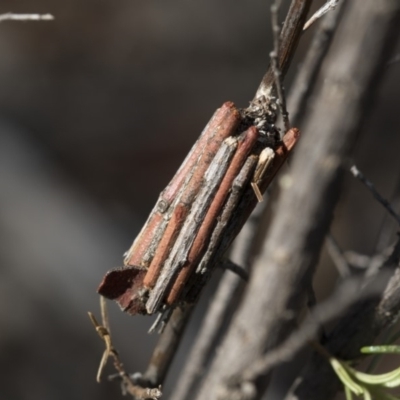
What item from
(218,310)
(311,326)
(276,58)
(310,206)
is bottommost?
(218,310)

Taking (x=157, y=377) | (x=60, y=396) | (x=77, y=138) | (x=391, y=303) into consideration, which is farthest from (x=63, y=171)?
(x=391, y=303)

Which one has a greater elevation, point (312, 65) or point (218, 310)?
point (312, 65)

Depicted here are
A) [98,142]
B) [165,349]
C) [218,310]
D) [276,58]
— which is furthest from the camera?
[98,142]

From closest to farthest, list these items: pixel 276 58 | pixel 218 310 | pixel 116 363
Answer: pixel 276 58, pixel 116 363, pixel 218 310

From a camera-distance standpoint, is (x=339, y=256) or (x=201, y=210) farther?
(x=339, y=256)

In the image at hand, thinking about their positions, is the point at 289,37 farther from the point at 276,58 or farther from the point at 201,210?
the point at 201,210

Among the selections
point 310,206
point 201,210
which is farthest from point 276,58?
point 310,206

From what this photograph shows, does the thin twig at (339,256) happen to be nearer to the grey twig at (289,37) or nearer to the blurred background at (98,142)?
the grey twig at (289,37)

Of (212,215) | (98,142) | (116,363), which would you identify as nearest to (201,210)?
(212,215)

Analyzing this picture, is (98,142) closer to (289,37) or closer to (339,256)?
(339,256)
